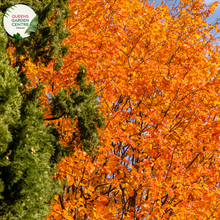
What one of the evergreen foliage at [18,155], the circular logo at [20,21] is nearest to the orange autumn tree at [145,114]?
the circular logo at [20,21]

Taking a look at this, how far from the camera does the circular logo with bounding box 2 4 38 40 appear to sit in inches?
199

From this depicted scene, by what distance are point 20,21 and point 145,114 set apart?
3.79 metres

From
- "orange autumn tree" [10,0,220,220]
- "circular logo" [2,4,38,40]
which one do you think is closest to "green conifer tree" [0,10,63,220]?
"circular logo" [2,4,38,40]

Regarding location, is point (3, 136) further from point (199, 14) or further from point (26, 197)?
point (199, 14)

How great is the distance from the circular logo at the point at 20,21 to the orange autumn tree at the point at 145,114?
992mm

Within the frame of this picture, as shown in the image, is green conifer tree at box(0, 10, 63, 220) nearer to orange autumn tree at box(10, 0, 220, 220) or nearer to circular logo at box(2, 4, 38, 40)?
circular logo at box(2, 4, 38, 40)

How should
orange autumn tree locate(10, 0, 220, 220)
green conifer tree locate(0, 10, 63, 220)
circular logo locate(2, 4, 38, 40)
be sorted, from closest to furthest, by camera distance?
green conifer tree locate(0, 10, 63, 220)
circular logo locate(2, 4, 38, 40)
orange autumn tree locate(10, 0, 220, 220)

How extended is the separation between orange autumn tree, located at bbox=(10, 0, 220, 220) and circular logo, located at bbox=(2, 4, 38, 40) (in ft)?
3.25

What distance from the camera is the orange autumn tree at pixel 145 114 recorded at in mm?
6546

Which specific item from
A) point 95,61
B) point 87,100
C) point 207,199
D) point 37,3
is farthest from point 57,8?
point 207,199

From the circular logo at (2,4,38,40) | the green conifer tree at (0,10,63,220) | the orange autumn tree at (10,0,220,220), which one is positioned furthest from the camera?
the orange autumn tree at (10,0,220,220)

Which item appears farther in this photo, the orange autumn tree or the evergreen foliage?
the orange autumn tree

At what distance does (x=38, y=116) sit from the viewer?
462cm

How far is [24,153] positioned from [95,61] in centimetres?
373
